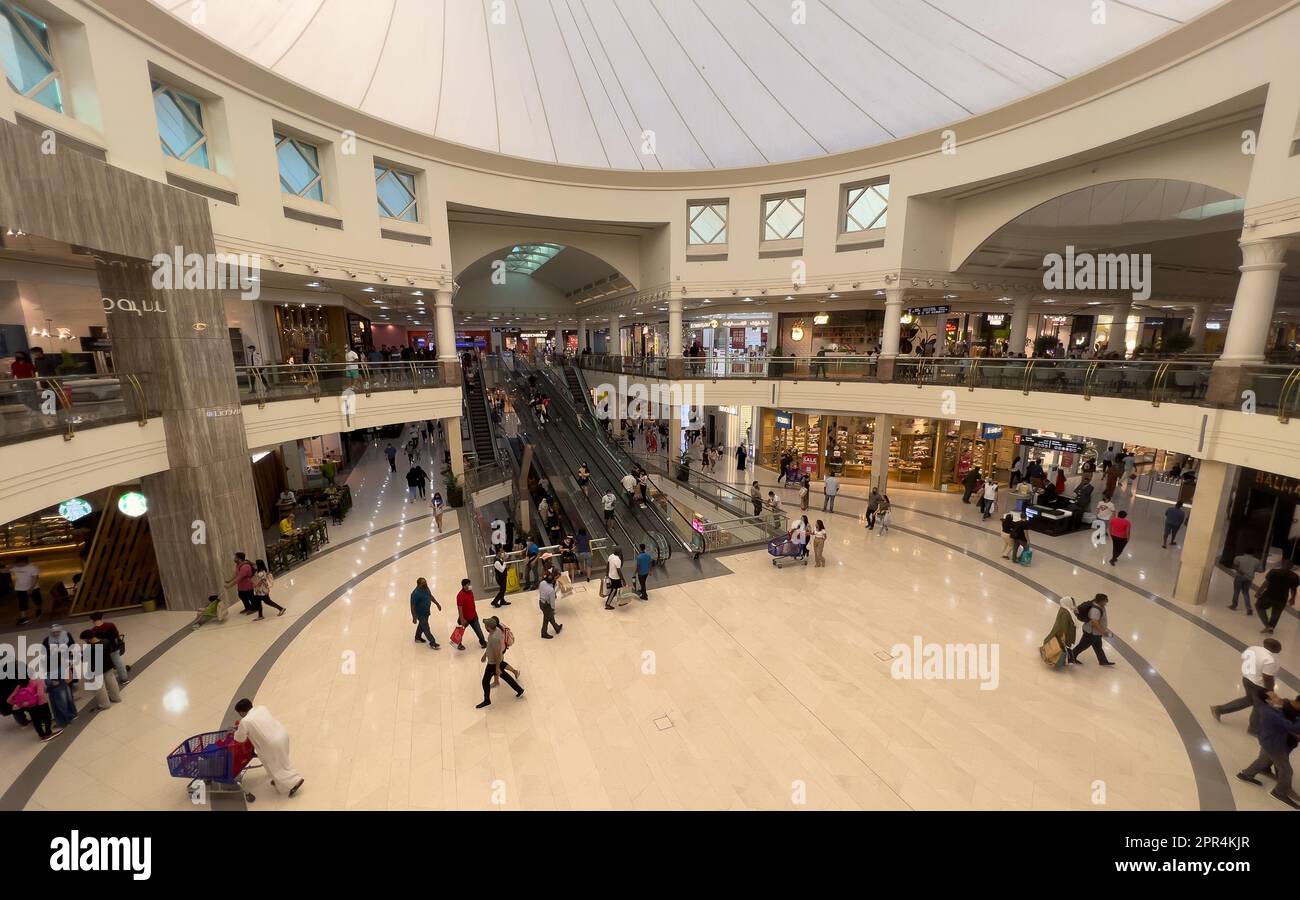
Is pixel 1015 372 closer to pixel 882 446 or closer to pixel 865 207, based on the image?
pixel 882 446

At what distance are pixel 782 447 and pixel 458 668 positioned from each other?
1560 centimetres

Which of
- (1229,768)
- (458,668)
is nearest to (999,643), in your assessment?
(1229,768)

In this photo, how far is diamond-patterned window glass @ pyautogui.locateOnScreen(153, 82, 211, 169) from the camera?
9797 millimetres

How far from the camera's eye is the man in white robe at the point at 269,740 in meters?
5.35

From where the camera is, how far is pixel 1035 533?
13.6 m

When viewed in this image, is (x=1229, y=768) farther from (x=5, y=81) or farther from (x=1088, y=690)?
(x=5, y=81)

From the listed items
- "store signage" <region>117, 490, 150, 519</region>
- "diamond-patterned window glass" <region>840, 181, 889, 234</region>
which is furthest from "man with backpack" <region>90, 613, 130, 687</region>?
"diamond-patterned window glass" <region>840, 181, 889, 234</region>

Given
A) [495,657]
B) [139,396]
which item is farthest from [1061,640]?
[139,396]

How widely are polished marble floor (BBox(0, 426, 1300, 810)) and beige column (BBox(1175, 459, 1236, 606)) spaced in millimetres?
383

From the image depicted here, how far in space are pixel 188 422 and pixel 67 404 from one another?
184 centimetres

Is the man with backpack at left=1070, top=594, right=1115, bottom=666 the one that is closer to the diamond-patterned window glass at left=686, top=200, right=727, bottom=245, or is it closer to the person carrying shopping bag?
the person carrying shopping bag

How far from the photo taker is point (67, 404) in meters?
7.28
